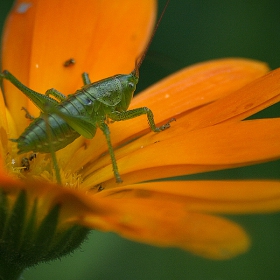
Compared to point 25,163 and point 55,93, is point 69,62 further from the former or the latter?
point 25,163

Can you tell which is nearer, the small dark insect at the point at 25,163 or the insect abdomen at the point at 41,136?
the insect abdomen at the point at 41,136

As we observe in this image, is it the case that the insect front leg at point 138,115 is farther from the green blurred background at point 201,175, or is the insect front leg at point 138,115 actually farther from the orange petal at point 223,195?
the orange petal at point 223,195

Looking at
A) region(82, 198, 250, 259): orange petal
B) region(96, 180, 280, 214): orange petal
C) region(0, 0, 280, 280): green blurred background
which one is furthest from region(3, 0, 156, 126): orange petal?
region(82, 198, 250, 259): orange petal

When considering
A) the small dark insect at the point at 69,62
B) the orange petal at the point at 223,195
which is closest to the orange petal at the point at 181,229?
the orange petal at the point at 223,195

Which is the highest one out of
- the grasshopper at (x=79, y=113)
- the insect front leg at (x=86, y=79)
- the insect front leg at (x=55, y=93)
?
the insect front leg at (x=86, y=79)

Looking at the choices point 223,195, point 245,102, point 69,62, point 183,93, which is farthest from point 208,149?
point 69,62

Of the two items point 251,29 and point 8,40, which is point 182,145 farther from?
point 251,29

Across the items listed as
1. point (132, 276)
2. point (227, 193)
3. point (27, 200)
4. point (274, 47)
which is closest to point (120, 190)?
point (27, 200)
